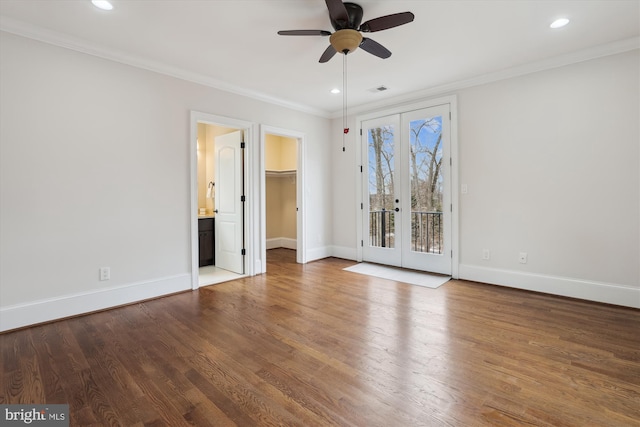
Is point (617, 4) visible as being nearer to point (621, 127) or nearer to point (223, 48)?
point (621, 127)

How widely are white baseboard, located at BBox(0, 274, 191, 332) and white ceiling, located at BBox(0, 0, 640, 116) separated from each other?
2483 millimetres

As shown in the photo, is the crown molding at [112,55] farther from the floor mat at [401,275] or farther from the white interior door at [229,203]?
the floor mat at [401,275]

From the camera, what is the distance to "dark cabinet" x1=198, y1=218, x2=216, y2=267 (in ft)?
16.9

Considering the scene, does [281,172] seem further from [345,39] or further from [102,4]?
[102,4]

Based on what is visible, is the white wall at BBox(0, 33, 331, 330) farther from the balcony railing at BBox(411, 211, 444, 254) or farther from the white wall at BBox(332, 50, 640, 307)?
the white wall at BBox(332, 50, 640, 307)

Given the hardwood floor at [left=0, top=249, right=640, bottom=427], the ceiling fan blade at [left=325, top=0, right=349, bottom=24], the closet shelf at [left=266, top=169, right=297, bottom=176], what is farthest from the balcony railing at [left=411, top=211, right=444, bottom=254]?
the ceiling fan blade at [left=325, top=0, right=349, bottom=24]

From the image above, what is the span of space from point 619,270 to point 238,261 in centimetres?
467

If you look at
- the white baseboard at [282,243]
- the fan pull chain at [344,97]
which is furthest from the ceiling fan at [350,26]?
the white baseboard at [282,243]

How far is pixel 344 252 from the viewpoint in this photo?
19.1 ft

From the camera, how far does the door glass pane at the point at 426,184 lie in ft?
14.8

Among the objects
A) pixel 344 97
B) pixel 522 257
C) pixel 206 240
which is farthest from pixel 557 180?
pixel 206 240

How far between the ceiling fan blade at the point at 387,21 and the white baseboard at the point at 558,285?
3280mm

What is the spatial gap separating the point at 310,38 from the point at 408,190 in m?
2.69

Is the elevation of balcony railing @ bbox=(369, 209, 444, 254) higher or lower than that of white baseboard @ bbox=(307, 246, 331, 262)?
higher
